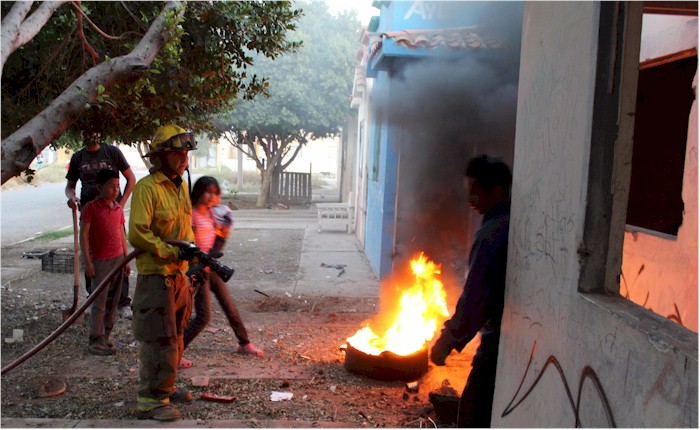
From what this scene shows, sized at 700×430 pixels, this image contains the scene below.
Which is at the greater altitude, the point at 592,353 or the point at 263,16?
the point at 263,16

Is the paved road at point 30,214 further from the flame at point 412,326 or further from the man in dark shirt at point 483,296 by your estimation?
the man in dark shirt at point 483,296

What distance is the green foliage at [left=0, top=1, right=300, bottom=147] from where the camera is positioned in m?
5.45

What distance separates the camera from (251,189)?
32.8 metres

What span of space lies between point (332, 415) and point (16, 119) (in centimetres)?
411

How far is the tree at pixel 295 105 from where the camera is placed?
21.1 metres

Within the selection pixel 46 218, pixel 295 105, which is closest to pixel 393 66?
pixel 295 105

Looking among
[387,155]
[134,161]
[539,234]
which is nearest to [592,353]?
[539,234]

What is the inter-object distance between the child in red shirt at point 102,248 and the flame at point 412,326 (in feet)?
7.96

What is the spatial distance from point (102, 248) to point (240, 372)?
1899 mm

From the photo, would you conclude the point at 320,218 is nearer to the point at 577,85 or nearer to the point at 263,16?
the point at 263,16

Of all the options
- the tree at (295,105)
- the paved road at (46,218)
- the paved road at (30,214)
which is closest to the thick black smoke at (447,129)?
the paved road at (46,218)

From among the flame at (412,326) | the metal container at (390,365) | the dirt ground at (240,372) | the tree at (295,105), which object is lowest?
the dirt ground at (240,372)

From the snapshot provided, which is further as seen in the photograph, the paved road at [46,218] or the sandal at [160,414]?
the paved road at [46,218]

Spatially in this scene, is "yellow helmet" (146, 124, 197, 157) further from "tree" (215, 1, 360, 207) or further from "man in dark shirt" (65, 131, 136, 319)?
"tree" (215, 1, 360, 207)
